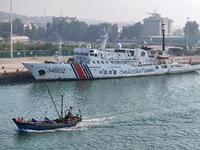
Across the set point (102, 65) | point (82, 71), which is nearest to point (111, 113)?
point (82, 71)

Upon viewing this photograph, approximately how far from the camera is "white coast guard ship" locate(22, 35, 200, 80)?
6006cm

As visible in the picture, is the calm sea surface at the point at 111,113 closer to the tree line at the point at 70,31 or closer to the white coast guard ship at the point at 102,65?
the white coast guard ship at the point at 102,65

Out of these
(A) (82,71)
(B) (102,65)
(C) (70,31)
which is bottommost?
(A) (82,71)

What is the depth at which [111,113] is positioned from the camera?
40.1 m

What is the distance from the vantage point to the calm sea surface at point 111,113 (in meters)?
31.9

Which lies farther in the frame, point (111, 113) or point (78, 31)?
point (78, 31)

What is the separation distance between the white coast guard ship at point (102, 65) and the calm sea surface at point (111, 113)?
1807mm

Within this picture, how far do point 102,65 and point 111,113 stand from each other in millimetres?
23373

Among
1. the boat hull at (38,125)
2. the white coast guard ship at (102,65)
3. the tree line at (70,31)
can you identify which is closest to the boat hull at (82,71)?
the white coast guard ship at (102,65)

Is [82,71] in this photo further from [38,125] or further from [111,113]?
[38,125]

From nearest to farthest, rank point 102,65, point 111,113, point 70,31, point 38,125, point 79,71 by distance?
point 38,125
point 111,113
point 79,71
point 102,65
point 70,31

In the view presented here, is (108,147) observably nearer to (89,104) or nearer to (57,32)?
(89,104)

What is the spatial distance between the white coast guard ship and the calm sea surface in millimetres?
1807

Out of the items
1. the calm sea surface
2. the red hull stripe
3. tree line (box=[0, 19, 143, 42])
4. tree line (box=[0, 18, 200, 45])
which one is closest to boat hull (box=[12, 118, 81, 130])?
the calm sea surface
